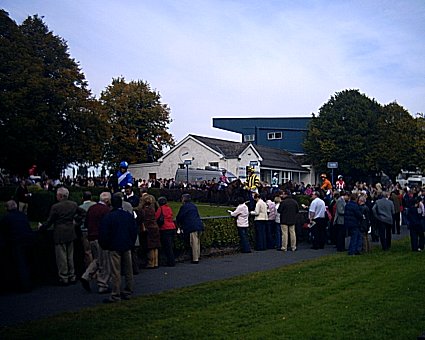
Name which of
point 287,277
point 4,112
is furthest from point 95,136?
point 287,277

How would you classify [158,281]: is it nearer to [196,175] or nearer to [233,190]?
[233,190]

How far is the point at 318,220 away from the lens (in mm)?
18797

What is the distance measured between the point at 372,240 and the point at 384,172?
37.4 meters

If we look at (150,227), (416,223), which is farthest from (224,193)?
(150,227)

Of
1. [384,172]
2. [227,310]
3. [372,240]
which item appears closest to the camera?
[227,310]

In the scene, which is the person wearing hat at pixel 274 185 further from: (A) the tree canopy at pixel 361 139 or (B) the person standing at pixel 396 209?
(A) the tree canopy at pixel 361 139

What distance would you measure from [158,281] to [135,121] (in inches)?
1930

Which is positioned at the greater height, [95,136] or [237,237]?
[95,136]

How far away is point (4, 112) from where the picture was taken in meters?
34.0

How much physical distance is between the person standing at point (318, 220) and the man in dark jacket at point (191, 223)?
191 inches

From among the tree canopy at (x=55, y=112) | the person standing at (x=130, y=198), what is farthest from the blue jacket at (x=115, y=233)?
the tree canopy at (x=55, y=112)

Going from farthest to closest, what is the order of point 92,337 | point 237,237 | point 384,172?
point 384,172 < point 237,237 < point 92,337

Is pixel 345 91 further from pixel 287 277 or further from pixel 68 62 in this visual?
pixel 287 277

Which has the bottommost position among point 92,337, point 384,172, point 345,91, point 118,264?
point 92,337
